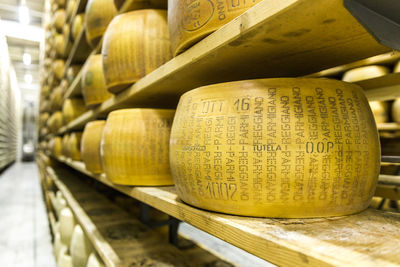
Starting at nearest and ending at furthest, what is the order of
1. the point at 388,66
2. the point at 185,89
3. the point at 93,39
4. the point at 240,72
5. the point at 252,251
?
1. the point at 252,251
2. the point at 240,72
3. the point at 185,89
4. the point at 93,39
5. the point at 388,66

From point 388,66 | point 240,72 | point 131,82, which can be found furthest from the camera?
point 388,66

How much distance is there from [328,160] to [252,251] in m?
0.20

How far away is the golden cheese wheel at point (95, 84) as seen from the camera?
1631 millimetres

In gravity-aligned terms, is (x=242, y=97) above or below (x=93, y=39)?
below

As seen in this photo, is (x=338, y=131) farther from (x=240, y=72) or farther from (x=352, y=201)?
(x=240, y=72)

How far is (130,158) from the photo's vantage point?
1.03 m

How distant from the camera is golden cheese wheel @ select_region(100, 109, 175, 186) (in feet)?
3.35

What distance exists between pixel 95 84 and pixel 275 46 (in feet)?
4.16

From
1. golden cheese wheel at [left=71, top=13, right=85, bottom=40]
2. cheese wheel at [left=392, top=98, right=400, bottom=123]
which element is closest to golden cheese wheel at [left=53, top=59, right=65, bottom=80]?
golden cheese wheel at [left=71, top=13, right=85, bottom=40]

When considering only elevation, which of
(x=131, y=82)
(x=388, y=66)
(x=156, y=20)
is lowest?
(x=131, y=82)

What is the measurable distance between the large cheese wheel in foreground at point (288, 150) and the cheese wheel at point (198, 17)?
0.14 meters

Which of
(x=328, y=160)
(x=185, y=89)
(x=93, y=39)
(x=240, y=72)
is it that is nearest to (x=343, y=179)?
(x=328, y=160)

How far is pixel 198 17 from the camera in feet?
2.13

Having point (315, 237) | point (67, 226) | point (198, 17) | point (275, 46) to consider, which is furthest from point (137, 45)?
point (67, 226)
